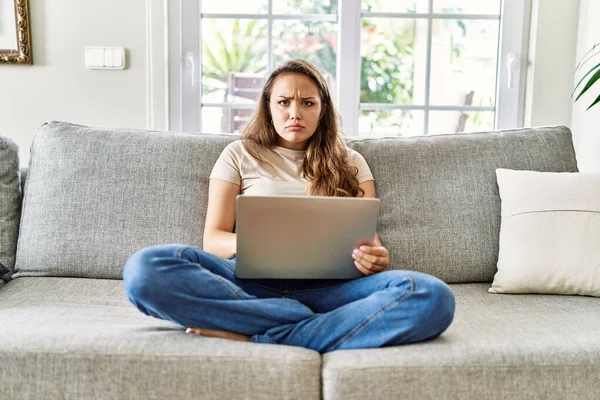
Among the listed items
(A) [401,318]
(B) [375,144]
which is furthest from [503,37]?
(A) [401,318]

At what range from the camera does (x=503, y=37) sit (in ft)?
9.49

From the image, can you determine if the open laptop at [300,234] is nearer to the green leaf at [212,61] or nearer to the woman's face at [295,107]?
the woman's face at [295,107]

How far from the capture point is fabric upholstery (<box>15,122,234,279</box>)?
2.01 meters

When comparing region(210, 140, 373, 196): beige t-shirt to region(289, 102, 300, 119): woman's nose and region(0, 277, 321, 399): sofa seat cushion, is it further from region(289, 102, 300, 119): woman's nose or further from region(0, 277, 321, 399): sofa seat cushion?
region(0, 277, 321, 399): sofa seat cushion

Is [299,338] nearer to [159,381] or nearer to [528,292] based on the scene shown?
[159,381]

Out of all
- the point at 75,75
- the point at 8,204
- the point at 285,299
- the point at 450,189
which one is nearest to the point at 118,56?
the point at 75,75

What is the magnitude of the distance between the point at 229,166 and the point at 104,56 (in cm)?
110

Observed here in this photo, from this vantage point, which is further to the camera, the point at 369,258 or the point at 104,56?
the point at 104,56

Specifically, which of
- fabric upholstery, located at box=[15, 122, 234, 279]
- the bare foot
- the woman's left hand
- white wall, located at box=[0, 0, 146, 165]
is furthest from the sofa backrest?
white wall, located at box=[0, 0, 146, 165]

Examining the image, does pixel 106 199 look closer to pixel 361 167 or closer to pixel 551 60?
pixel 361 167

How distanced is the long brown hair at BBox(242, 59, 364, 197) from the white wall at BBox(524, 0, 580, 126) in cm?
117

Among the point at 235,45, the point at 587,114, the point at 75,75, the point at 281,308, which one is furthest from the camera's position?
the point at 235,45

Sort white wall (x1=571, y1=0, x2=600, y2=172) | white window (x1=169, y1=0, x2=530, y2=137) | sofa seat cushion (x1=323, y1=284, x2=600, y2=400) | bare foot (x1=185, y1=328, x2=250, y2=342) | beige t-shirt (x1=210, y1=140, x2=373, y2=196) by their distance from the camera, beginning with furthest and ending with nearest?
white window (x1=169, y1=0, x2=530, y2=137) < white wall (x1=571, y1=0, x2=600, y2=172) < beige t-shirt (x1=210, y1=140, x2=373, y2=196) < bare foot (x1=185, y1=328, x2=250, y2=342) < sofa seat cushion (x1=323, y1=284, x2=600, y2=400)

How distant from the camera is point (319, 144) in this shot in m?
2.03
